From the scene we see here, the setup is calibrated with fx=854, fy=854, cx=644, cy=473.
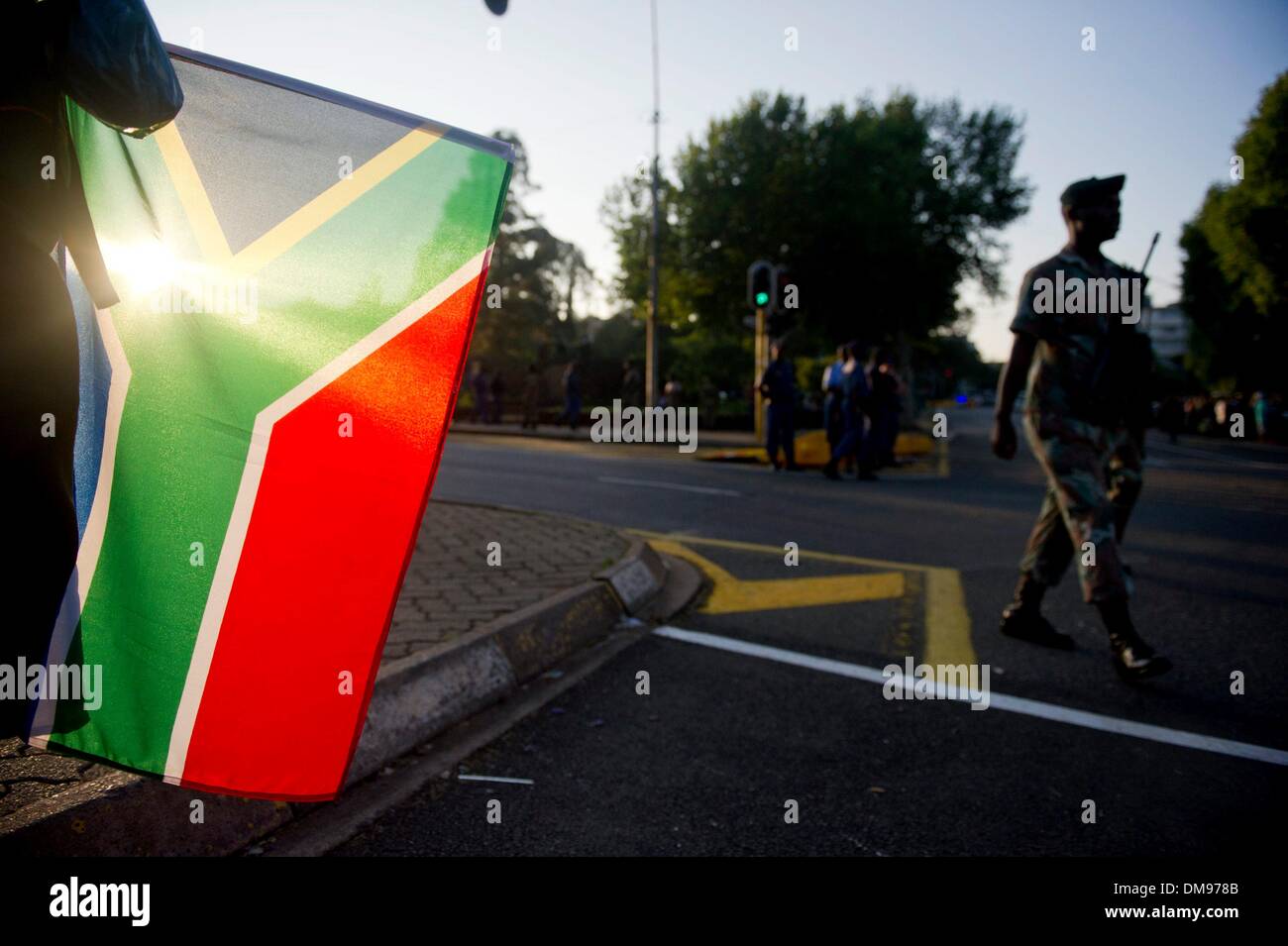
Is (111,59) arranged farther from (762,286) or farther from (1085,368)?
(762,286)

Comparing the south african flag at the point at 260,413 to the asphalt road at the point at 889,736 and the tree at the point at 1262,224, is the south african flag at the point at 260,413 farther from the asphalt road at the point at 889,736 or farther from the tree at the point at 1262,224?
the tree at the point at 1262,224

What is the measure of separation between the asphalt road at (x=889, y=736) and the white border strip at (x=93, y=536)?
0.79 m

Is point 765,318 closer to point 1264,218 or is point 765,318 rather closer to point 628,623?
point 628,623

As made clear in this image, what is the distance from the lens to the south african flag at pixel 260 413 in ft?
6.09

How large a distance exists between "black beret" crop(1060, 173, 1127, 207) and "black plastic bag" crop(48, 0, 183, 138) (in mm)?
3601

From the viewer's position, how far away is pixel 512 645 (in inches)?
141

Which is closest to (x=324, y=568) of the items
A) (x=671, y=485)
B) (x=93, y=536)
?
(x=93, y=536)

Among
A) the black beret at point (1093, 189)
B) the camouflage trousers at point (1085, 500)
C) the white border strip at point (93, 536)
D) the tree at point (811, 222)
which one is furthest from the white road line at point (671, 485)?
the tree at point (811, 222)

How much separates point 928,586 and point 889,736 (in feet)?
8.38

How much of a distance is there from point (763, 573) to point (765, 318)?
9.23 meters

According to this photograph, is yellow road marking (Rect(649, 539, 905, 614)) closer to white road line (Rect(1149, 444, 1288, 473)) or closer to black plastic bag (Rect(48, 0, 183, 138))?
black plastic bag (Rect(48, 0, 183, 138))

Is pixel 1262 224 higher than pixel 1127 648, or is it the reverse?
pixel 1262 224

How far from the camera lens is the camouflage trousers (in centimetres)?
362

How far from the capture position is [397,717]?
2844 mm
